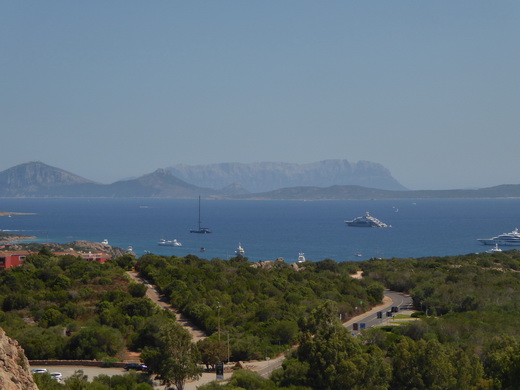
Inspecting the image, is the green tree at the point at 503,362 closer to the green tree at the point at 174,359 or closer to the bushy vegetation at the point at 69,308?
the green tree at the point at 174,359

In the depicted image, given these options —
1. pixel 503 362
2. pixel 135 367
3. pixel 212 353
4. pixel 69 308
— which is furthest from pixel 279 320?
pixel 503 362

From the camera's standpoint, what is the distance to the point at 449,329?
25.5 m

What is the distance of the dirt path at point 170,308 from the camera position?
28.9 metres

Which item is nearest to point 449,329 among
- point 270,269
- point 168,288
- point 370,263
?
point 168,288

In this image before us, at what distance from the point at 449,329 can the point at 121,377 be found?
12679 millimetres

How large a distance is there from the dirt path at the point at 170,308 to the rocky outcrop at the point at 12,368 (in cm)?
1450

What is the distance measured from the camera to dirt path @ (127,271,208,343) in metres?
28.9

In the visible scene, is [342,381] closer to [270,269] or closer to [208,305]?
[208,305]

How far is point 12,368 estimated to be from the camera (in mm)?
11133

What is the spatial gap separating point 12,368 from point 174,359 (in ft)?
30.9

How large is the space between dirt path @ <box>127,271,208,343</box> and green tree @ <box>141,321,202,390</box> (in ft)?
16.1

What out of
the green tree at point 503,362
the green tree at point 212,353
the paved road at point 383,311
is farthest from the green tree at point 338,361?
the paved road at point 383,311

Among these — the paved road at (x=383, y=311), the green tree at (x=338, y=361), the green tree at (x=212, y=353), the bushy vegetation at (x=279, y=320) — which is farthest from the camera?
the paved road at (x=383, y=311)

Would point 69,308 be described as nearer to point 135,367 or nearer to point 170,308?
point 170,308
